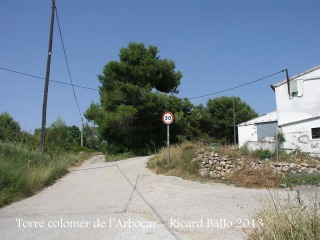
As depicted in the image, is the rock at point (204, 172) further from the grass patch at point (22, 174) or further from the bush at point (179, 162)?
the grass patch at point (22, 174)

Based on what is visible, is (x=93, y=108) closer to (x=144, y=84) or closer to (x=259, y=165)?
(x=144, y=84)

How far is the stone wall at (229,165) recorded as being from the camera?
41.5 feet

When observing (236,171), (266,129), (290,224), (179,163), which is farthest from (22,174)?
(266,129)

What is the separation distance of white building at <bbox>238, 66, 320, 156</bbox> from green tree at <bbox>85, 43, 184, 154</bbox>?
10.8m

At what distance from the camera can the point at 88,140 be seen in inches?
2296

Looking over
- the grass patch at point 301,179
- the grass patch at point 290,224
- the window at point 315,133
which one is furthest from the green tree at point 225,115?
the grass patch at point 290,224

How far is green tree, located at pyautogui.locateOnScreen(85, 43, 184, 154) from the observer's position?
94.3 ft

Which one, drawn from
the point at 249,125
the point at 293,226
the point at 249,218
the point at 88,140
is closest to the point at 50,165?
the point at 249,218

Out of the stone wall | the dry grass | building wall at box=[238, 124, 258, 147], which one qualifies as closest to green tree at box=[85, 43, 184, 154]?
building wall at box=[238, 124, 258, 147]

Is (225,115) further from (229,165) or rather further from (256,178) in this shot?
(256,178)

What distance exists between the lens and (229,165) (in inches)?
532

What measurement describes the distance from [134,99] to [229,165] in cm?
1678

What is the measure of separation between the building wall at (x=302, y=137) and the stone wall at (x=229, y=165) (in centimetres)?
634

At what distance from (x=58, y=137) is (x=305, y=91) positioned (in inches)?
926
